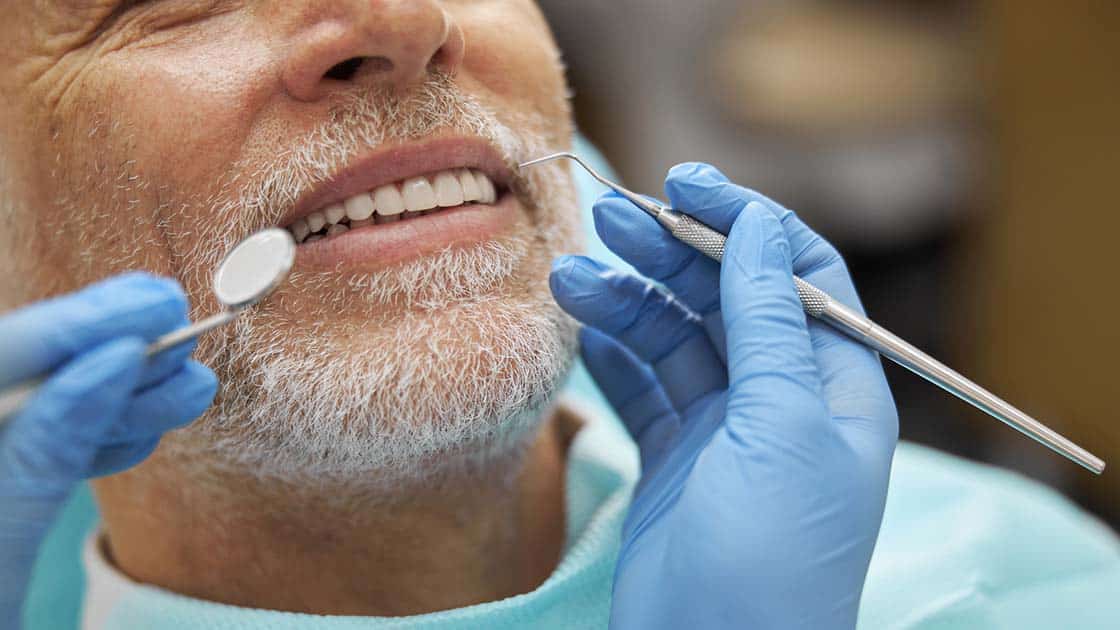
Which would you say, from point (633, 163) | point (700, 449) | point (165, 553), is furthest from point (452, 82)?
point (633, 163)

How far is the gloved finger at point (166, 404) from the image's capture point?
697 millimetres

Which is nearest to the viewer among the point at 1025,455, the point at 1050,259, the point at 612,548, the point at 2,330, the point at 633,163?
the point at 2,330

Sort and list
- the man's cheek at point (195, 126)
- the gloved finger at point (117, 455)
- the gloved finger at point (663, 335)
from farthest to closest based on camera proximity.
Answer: the gloved finger at point (663, 335), the man's cheek at point (195, 126), the gloved finger at point (117, 455)

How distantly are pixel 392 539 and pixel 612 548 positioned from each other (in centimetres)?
21

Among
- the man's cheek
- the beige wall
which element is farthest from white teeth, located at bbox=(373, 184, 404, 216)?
the beige wall

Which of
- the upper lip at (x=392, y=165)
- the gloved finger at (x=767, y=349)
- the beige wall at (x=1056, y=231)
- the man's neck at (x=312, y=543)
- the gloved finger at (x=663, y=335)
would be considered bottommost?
the beige wall at (x=1056, y=231)

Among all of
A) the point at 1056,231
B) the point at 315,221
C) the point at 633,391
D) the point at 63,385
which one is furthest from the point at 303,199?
the point at 1056,231

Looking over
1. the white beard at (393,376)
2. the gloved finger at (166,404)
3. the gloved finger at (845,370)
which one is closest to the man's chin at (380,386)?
the white beard at (393,376)

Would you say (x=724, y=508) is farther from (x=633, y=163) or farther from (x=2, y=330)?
(x=633, y=163)

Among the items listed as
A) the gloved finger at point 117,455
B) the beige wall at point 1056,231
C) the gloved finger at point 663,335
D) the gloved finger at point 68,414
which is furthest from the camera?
the beige wall at point 1056,231

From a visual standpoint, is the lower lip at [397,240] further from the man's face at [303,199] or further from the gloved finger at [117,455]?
the gloved finger at [117,455]

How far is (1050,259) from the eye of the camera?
2453mm

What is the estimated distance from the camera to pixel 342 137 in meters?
0.83

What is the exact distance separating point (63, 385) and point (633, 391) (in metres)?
0.55
